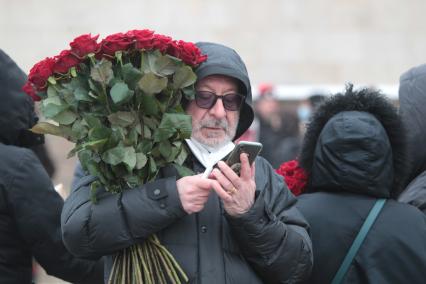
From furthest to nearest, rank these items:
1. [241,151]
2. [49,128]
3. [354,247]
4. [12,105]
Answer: [12,105], [354,247], [49,128], [241,151]

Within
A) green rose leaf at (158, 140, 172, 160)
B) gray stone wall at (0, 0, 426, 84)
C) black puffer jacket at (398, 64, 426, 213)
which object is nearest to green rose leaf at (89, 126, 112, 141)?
green rose leaf at (158, 140, 172, 160)

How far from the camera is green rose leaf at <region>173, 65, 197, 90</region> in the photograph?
10.2 feet

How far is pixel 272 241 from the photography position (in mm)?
3084

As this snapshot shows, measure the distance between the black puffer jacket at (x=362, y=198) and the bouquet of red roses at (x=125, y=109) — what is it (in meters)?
0.74

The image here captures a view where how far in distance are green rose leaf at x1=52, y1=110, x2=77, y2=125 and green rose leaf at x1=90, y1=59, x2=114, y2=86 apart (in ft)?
0.56

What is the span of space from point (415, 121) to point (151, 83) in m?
1.49

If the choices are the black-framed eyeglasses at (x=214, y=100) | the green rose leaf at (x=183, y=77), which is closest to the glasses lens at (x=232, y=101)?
the black-framed eyeglasses at (x=214, y=100)

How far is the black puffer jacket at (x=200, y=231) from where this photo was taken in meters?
3.01

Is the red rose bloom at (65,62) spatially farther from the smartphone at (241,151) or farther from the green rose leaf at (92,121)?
the smartphone at (241,151)

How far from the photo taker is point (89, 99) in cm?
306

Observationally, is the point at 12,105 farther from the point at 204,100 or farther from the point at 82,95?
the point at 204,100

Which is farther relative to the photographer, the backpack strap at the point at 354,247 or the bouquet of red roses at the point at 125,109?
the backpack strap at the point at 354,247

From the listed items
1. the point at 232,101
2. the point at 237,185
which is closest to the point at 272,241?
the point at 237,185

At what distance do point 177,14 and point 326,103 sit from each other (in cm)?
830
